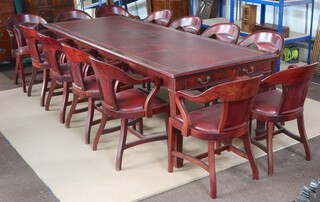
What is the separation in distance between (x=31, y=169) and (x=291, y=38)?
3.74m

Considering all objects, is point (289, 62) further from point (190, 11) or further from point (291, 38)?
point (190, 11)

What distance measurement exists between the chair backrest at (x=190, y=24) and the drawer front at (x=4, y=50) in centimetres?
277

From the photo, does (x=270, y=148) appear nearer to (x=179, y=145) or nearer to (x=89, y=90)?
(x=179, y=145)

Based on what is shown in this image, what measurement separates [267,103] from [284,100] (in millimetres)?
219

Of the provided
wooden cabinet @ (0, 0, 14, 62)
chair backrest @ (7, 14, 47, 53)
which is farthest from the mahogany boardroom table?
wooden cabinet @ (0, 0, 14, 62)

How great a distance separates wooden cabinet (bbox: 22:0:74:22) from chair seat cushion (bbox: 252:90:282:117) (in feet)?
14.2

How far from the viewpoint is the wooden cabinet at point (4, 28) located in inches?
259

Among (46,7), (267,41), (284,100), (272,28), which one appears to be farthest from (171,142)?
(46,7)

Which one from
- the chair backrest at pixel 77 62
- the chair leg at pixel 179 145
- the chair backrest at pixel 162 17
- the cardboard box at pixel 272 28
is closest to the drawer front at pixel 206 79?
the chair leg at pixel 179 145

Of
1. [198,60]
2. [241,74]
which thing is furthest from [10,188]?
[241,74]

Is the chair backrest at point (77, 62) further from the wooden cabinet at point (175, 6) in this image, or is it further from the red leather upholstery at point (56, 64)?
the wooden cabinet at point (175, 6)

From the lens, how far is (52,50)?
4273mm

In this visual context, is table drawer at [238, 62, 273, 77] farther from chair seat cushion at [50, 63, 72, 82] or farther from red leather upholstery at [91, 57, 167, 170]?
chair seat cushion at [50, 63, 72, 82]

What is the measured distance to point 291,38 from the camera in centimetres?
583
